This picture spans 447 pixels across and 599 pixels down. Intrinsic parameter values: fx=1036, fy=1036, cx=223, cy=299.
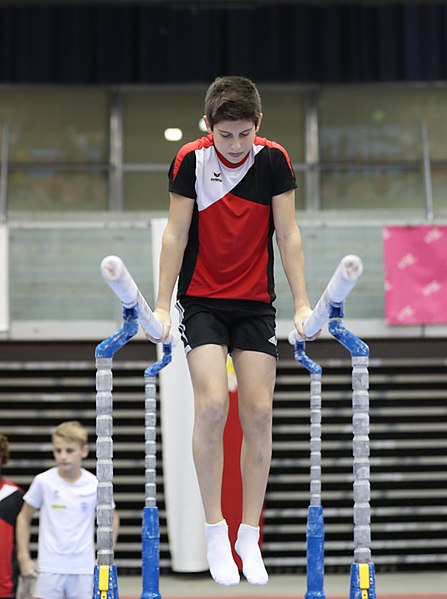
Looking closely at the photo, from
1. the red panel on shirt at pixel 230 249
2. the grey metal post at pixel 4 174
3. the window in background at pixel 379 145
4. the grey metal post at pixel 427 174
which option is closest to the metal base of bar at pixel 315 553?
the red panel on shirt at pixel 230 249

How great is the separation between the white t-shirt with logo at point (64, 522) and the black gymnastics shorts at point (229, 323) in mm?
2164

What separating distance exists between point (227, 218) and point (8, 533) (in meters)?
3.02

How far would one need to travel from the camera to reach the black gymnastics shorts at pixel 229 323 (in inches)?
150

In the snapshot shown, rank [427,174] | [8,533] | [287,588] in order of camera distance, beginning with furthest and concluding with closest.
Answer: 1. [427,174]
2. [287,588]
3. [8,533]

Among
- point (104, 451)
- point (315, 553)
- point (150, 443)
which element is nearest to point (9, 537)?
point (150, 443)

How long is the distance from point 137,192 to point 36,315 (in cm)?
277

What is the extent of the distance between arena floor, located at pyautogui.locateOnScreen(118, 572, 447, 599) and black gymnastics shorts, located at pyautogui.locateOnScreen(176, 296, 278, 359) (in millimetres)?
5016

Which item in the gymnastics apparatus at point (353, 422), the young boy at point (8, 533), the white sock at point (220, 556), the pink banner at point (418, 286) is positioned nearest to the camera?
the gymnastics apparatus at point (353, 422)

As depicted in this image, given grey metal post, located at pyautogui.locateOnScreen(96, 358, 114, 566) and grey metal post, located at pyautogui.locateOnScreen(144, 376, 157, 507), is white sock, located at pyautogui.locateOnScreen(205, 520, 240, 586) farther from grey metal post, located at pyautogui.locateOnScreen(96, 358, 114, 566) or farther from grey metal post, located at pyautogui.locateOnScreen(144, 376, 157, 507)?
grey metal post, located at pyautogui.locateOnScreen(144, 376, 157, 507)

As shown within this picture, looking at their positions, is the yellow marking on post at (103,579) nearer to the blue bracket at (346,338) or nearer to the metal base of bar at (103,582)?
the metal base of bar at (103,582)

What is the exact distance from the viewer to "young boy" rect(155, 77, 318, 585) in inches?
149

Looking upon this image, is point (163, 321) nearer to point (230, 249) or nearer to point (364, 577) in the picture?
point (230, 249)

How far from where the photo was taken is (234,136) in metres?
3.66

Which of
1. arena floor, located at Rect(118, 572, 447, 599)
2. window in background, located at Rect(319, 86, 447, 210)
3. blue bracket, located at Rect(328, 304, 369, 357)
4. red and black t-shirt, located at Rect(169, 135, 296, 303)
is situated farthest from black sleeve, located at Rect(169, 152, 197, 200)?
window in background, located at Rect(319, 86, 447, 210)
